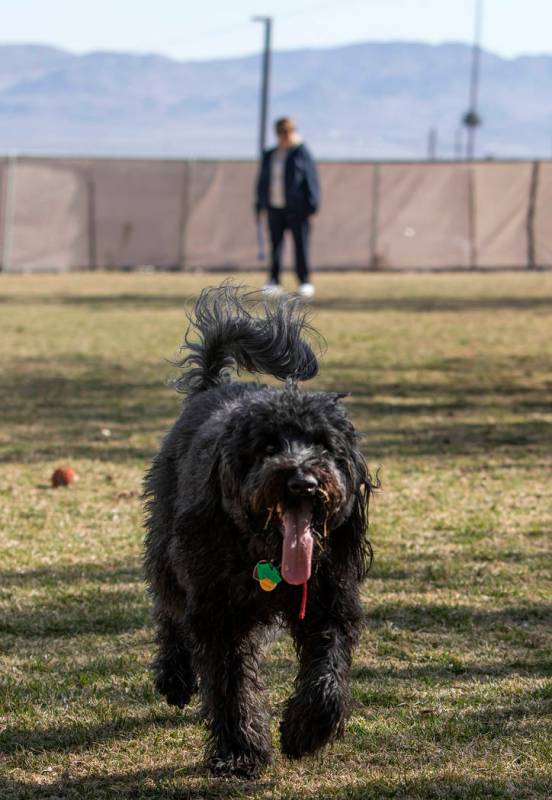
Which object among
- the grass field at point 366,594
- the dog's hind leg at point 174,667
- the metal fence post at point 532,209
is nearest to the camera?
the grass field at point 366,594

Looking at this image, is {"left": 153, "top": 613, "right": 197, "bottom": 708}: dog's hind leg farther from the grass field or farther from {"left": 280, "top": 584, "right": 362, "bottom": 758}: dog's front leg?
{"left": 280, "top": 584, "right": 362, "bottom": 758}: dog's front leg

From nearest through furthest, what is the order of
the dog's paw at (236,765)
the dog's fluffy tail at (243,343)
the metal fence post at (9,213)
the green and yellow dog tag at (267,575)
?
the green and yellow dog tag at (267,575) → the dog's paw at (236,765) → the dog's fluffy tail at (243,343) → the metal fence post at (9,213)

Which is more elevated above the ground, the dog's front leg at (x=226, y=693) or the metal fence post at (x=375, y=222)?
the metal fence post at (x=375, y=222)

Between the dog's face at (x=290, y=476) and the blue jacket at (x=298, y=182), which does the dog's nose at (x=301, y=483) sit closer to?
the dog's face at (x=290, y=476)

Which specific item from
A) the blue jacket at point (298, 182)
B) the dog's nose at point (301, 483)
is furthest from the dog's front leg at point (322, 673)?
the blue jacket at point (298, 182)

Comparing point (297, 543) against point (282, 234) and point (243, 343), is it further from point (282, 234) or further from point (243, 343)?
point (282, 234)

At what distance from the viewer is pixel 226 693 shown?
13.5 feet

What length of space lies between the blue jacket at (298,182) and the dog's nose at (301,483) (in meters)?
15.2

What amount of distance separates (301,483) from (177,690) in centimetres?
141

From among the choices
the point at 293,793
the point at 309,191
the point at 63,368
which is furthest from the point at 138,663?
the point at 309,191

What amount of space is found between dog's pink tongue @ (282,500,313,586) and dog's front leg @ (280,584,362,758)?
0.35 metres

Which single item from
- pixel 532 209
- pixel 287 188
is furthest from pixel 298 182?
pixel 532 209

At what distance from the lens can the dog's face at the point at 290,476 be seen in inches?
146

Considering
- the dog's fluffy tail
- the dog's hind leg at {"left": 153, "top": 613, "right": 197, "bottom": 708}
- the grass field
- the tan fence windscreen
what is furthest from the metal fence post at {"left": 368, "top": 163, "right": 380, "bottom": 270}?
the dog's hind leg at {"left": 153, "top": 613, "right": 197, "bottom": 708}
